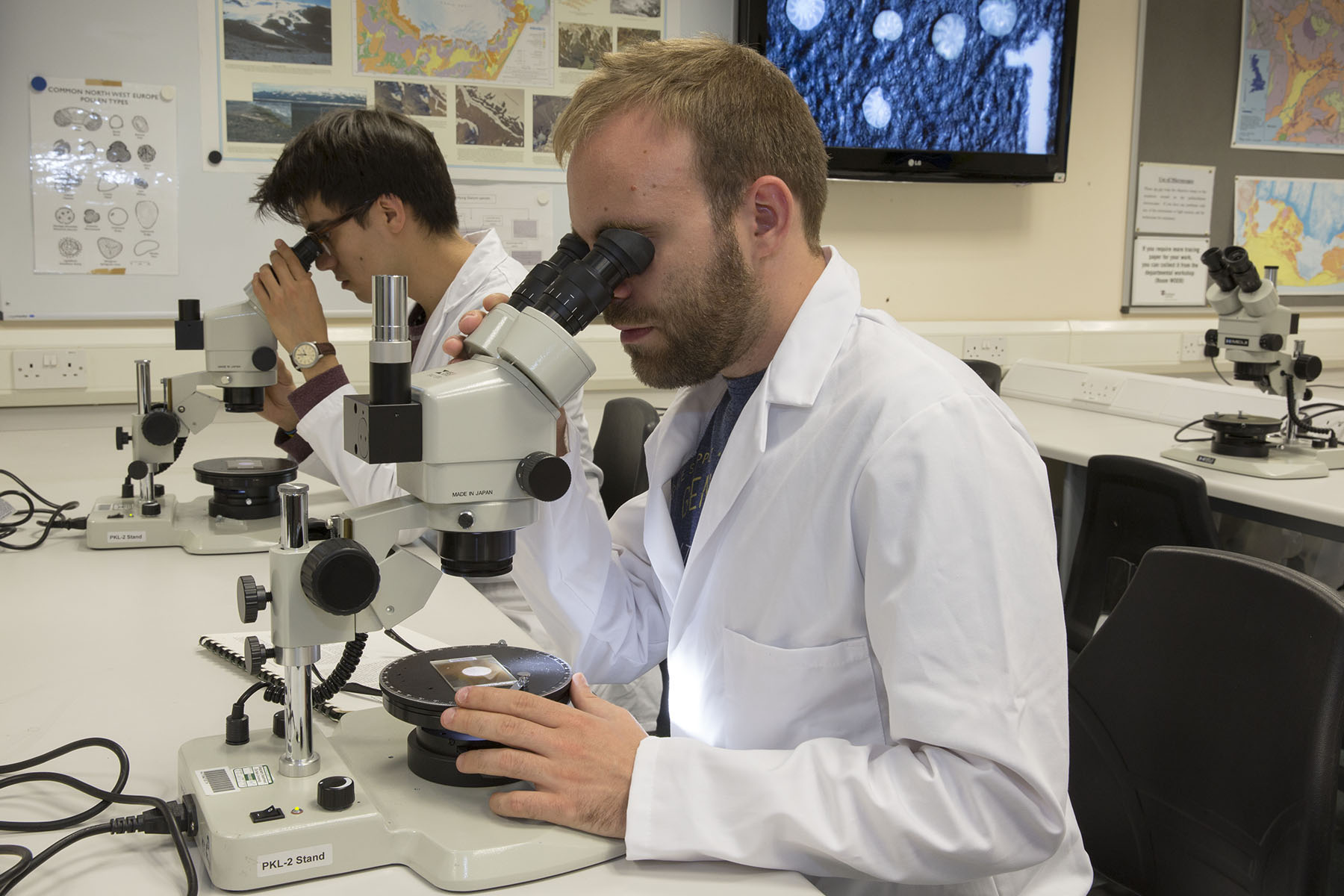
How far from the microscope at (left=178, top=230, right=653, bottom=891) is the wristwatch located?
966 millimetres

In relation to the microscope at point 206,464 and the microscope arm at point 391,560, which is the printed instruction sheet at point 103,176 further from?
the microscope arm at point 391,560

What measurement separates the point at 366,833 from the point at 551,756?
15 centimetres

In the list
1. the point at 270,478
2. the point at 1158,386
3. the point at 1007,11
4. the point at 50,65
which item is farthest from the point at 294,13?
the point at 1158,386

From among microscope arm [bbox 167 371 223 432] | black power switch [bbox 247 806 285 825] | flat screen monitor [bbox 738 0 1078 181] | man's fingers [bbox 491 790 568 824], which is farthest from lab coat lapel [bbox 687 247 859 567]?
flat screen monitor [bbox 738 0 1078 181]

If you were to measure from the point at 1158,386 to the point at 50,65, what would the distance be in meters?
3.18

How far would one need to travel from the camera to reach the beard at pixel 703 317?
3.52ft

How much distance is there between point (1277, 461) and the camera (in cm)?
256

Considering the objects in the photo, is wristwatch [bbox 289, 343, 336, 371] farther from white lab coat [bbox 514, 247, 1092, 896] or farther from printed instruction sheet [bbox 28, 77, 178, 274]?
printed instruction sheet [bbox 28, 77, 178, 274]

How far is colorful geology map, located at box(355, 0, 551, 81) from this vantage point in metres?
3.00

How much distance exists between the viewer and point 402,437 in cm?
84

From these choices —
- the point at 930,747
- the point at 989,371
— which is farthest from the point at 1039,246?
the point at 930,747

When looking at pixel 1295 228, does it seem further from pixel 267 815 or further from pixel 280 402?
pixel 267 815

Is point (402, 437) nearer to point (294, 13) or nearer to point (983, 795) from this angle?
point (983, 795)

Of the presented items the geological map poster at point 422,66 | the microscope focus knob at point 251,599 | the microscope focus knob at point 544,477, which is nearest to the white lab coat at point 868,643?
the microscope focus knob at point 544,477
